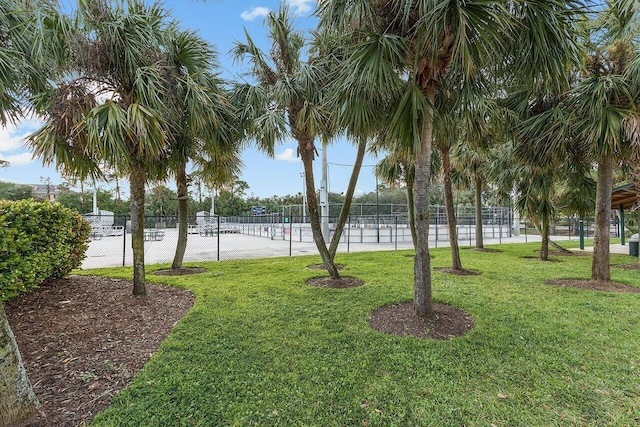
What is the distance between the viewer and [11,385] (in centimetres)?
202

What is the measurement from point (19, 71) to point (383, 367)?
4.77m

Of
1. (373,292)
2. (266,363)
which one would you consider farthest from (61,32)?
(373,292)

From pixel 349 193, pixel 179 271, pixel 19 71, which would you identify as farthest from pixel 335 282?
pixel 19 71

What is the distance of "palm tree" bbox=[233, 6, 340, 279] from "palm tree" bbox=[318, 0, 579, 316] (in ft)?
5.90

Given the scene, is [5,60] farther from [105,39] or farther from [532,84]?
[532,84]

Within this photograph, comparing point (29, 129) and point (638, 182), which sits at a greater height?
point (29, 129)

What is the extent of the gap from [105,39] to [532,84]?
5.70 metres

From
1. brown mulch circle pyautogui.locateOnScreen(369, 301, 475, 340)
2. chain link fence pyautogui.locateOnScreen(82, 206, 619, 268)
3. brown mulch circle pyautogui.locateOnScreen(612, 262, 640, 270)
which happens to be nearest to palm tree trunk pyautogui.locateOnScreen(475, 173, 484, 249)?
chain link fence pyautogui.locateOnScreen(82, 206, 619, 268)

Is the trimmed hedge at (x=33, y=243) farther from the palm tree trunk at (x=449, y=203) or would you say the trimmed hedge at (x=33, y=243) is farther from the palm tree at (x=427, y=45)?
the palm tree trunk at (x=449, y=203)

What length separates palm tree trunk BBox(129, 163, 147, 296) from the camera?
4895mm

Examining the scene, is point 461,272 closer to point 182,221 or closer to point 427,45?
point 427,45

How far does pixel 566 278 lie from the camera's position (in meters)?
6.79

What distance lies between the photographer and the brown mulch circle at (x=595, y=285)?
228 inches

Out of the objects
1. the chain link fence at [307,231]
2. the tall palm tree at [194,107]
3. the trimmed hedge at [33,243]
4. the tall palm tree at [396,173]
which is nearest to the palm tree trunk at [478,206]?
the chain link fence at [307,231]
